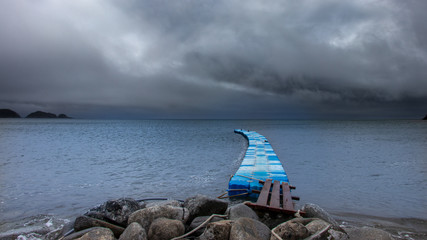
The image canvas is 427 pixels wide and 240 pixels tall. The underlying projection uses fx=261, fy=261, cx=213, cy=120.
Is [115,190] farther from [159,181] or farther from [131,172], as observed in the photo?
[131,172]

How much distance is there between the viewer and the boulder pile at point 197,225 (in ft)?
19.0

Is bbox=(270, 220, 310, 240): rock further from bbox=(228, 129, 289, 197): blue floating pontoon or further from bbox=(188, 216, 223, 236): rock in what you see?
bbox=(228, 129, 289, 197): blue floating pontoon

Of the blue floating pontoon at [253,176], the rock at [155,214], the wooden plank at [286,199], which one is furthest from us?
the blue floating pontoon at [253,176]

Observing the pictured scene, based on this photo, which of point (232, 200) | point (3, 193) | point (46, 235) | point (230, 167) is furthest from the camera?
point (230, 167)

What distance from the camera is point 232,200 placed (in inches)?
445

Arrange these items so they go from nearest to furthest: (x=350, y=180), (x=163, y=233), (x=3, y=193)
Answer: (x=163, y=233) < (x=3, y=193) < (x=350, y=180)

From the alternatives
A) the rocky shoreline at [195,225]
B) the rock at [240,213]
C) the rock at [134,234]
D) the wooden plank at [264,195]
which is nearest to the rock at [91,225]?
the rocky shoreline at [195,225]

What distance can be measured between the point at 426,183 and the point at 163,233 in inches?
593

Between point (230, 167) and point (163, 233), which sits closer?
point (163, 233)

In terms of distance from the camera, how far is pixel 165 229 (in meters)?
6.34

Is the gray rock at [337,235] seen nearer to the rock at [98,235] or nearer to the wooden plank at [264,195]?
the wooden plank at [264,195]

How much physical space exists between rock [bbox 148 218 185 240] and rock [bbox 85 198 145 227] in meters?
1.33

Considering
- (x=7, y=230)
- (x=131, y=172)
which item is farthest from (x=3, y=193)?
(x=131, y=172)

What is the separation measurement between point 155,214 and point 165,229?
2.55 feet
